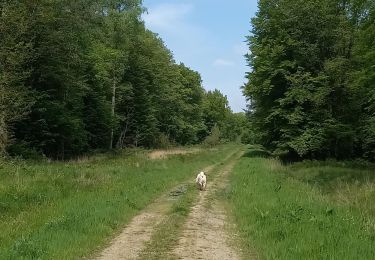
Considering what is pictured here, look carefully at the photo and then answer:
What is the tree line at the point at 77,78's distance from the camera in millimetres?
27203

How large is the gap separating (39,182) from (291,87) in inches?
1083

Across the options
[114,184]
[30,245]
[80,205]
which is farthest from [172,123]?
[30,245]

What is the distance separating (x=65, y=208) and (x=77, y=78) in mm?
24477

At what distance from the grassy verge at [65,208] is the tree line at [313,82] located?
64.5 feet

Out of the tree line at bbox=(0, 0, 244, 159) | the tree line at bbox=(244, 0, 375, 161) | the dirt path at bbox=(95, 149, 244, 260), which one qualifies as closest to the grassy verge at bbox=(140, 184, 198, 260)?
the dirt path at bbox=(95, 149, 244, 260)

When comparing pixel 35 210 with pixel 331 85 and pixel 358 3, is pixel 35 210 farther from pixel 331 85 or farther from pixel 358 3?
pixel 331 85

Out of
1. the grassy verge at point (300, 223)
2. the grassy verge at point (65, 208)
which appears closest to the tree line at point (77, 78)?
the grassy verge at point (65, 208)

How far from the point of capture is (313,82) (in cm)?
3888

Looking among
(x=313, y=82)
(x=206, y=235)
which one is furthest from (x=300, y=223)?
(x=313, y=82)

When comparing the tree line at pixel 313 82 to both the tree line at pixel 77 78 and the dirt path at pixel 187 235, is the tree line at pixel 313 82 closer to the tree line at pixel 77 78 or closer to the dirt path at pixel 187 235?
the tree line at pixel 77 78

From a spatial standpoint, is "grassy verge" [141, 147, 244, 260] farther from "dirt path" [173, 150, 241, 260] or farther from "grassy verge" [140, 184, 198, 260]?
"dirt path" [173, 150, 241, 260]

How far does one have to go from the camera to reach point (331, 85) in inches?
1529

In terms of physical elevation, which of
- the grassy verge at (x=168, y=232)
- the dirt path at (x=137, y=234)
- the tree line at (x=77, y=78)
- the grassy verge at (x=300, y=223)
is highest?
the tree line at (x=77, y=78)

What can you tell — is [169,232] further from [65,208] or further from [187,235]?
[65,208]
